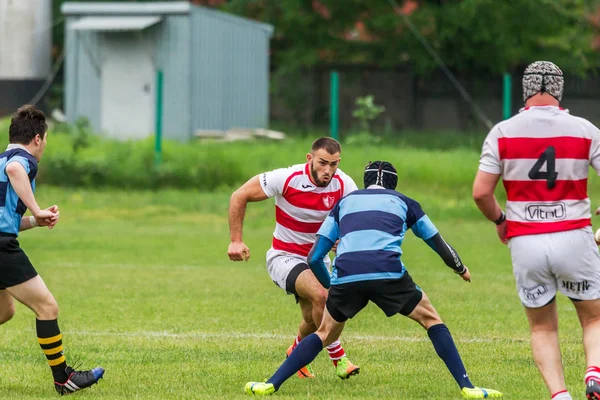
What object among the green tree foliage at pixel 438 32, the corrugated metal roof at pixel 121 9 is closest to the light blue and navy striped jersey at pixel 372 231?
the corrugated metal roof at pixel 121 9

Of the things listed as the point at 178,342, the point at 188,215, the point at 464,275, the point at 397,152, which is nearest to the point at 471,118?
the point at 397,152

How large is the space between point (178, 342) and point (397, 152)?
13.2 m

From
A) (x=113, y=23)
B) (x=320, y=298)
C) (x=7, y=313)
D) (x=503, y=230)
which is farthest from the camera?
(x=113, y=23)

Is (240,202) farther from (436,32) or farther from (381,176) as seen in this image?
(436,32)

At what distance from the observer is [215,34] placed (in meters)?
27.6

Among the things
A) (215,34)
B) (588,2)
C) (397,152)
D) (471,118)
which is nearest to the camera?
(397,152)

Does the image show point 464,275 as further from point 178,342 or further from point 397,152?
point 397,152

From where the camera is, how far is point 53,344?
707 cm

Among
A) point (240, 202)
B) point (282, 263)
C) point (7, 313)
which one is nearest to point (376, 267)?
point (282, 263)

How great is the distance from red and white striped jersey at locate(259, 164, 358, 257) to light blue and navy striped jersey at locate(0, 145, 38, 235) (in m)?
1.67

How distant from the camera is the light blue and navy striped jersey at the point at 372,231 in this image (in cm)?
681

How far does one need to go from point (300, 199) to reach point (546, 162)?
2.32 metres

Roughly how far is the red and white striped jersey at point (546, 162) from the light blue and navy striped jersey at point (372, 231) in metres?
0.90

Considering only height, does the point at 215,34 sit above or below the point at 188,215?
above
